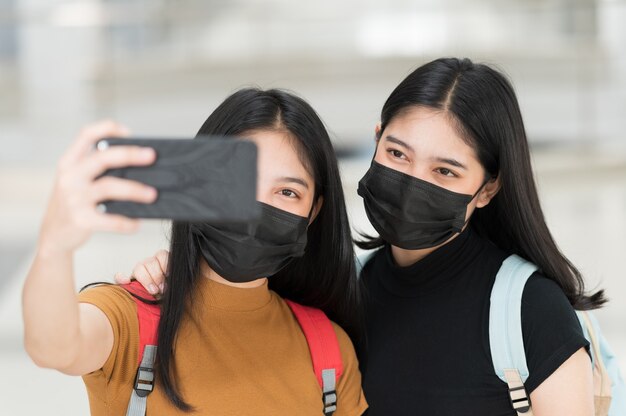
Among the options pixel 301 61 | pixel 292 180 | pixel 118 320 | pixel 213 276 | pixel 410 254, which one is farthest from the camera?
pixel 301 61

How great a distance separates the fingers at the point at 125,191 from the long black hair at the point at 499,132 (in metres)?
1.21

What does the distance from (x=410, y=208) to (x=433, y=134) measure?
Result: 0.20m

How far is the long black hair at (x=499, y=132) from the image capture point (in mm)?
2232

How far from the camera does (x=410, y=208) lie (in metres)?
2.25

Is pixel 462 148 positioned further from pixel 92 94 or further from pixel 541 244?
pixel 92 94

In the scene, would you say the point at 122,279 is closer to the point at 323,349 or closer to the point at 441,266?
the point at 323,349

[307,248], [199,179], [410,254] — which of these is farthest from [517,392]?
[199,179]

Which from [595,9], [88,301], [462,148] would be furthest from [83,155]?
[595,9]

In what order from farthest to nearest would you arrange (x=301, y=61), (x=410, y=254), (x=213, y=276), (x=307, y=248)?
(x=301, y=61), (x=410, y=254), (x=307, y=248), (x=213, y=276)

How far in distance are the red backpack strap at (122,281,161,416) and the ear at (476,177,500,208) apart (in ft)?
3.00

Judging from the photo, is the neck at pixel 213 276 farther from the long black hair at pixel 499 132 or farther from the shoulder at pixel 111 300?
the long black hair at pixel 499 132

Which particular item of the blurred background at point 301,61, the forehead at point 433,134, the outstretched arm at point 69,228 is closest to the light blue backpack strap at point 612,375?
the forehead at point 433,134

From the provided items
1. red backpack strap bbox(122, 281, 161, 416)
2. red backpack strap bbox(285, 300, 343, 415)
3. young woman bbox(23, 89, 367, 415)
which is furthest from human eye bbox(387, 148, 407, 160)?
red backpack strap bbox(122, 281, 161, 416)

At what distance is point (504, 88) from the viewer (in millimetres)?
2275
